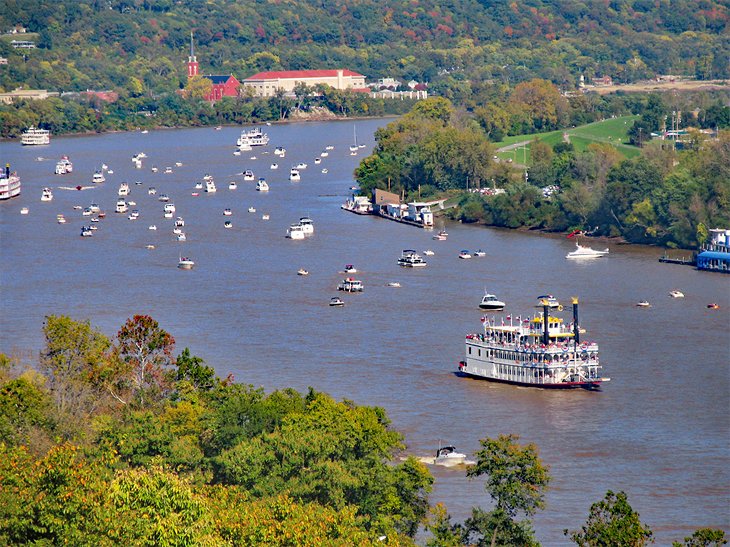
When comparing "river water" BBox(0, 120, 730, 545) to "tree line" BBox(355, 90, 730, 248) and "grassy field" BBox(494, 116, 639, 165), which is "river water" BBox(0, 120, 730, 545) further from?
"grassy field" BBox(494, 116, 639, 165)

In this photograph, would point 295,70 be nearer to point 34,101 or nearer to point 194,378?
point 34,101

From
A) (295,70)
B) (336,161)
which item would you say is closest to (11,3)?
(295,70)

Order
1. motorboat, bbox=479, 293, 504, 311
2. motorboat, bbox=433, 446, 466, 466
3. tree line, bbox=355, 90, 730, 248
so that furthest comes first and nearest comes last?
tree line, bbox=355, 90, 730, 248 < motorboat, bbox=479, 293, 504, 311 < motorboat, bbox=433, 446, 466, 466

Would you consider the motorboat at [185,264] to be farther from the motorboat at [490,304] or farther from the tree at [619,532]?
the tree at [619,532]

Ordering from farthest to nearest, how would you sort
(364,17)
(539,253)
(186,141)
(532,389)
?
(364,17)
(186,141)
(539,253)
(532,389)

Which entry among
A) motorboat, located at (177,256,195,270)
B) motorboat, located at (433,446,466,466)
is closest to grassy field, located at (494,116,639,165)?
motorboat, located at (177,256,195,270)
